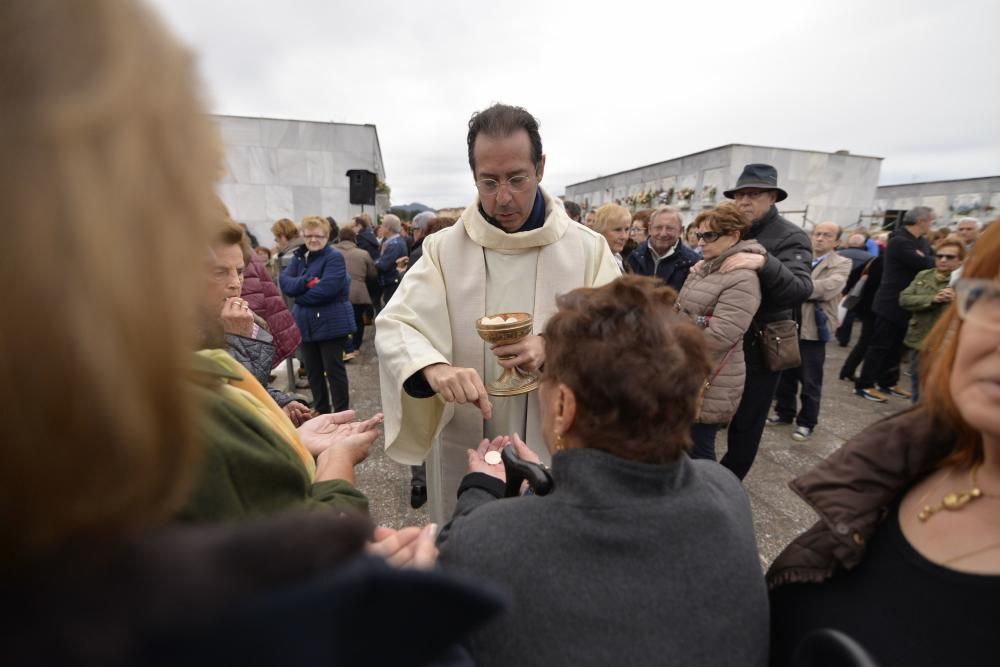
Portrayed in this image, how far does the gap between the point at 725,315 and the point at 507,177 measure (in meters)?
1.73

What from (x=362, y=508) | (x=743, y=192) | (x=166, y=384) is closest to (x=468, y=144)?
(x=362, y=508)

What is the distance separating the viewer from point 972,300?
0.88m

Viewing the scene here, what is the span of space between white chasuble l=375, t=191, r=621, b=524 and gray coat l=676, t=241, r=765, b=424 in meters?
1.09

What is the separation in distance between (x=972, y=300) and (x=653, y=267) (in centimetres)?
387

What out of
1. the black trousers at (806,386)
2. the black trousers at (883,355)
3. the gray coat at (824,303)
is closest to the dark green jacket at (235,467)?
the black trousers at (806,386)

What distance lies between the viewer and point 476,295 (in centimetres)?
212

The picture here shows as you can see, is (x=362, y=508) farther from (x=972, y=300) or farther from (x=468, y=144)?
(x=468, y=144)

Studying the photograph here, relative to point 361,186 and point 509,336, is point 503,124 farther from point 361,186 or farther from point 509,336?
point 361,186

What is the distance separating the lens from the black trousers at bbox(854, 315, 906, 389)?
18.0ft

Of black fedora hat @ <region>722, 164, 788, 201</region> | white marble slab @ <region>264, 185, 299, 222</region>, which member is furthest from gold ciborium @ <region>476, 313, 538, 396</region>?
white marble slab @ <region>264, 185, 299, 222</region>

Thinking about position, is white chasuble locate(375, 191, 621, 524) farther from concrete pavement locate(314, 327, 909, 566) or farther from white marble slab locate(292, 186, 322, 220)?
white marble slab locate(292, 186, 322, 220)

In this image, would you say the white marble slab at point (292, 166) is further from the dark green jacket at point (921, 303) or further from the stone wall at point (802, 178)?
the dark green jacket at point (921, 303)

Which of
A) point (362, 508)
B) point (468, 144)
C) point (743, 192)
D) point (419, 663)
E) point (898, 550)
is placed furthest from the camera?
point (743, 192)

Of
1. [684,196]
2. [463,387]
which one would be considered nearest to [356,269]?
[463,387]
